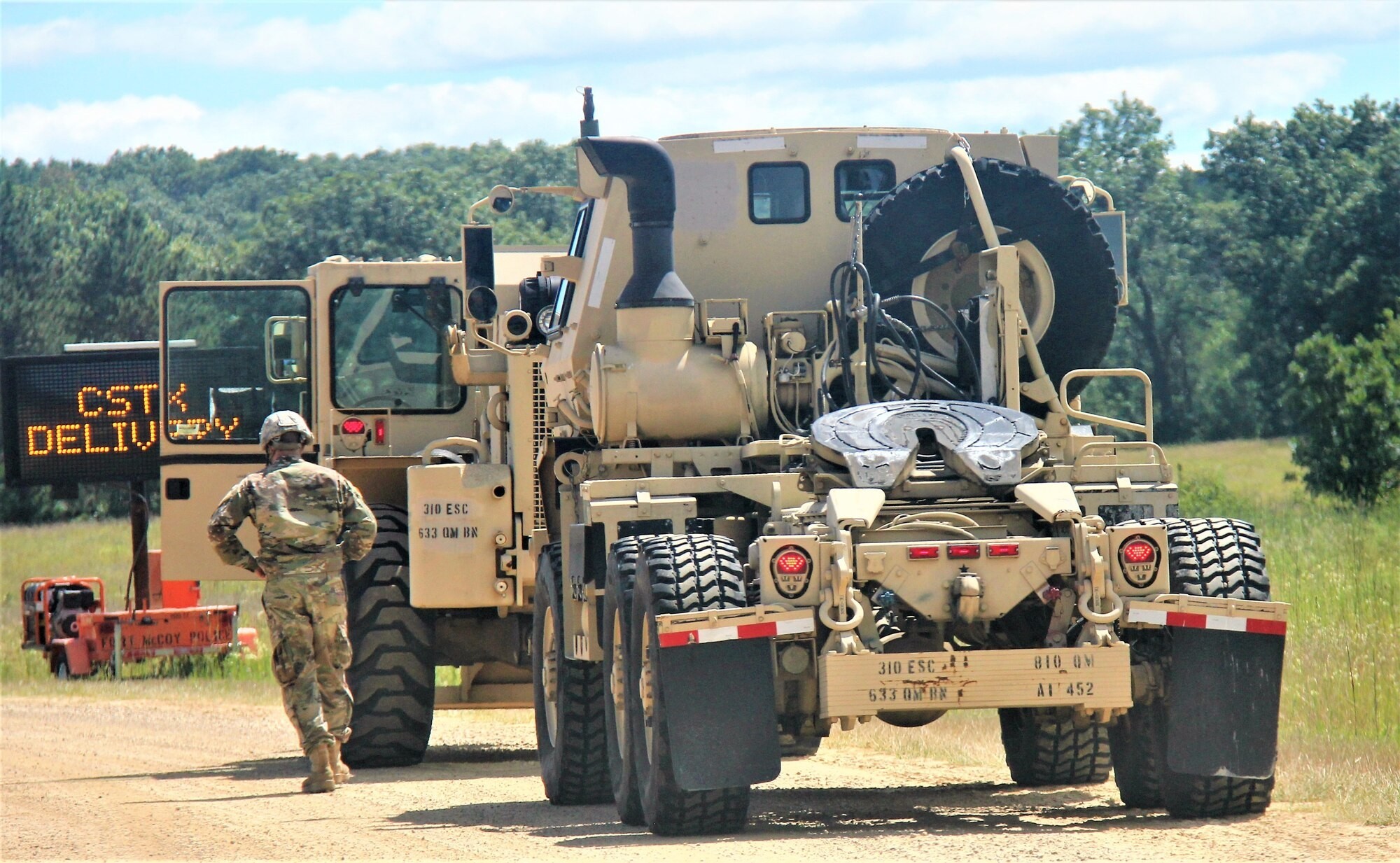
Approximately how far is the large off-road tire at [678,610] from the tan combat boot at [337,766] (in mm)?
3079

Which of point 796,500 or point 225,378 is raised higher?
point 225,378

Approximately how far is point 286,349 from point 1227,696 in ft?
26.0

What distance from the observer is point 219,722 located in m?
17.4

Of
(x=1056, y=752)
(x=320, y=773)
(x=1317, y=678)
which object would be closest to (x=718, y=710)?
(x=1056, y=752)

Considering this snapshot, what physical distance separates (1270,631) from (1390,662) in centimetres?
494

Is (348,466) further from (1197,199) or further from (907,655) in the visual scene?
(1197,199)

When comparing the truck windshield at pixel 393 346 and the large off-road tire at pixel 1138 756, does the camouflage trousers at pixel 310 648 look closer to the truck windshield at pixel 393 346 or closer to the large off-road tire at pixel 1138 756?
the truck windshield at pixel 393 346

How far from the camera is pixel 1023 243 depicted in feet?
36.3

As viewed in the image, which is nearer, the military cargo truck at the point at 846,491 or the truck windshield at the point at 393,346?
the military cargo truck at the point at 846,491

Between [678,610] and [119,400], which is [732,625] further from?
[119,400]

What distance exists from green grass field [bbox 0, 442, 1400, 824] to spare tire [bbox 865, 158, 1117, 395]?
8.19 feet

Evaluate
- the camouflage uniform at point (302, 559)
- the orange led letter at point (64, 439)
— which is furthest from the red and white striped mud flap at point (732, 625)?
the orange led letter at point (64, 439)

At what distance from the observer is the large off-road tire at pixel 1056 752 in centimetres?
1138

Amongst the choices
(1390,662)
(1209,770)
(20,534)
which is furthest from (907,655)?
(20,534)
